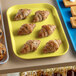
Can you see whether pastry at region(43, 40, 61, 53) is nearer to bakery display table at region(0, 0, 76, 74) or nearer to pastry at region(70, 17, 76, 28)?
bakery display table at region(0, 0, 76, 74)

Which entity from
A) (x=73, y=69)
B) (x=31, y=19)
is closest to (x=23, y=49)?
(x=31, y=19)

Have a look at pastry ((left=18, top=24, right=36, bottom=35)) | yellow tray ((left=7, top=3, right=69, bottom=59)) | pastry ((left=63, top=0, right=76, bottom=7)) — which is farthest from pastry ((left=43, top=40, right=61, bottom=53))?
pastry ((left=63, top=0, right=76, bottom=7))

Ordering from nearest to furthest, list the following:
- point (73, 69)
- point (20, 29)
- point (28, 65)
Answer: point (28, 65)
point (20, 29)
point (73, 69)

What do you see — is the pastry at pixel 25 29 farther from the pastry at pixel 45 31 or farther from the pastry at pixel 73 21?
the pastry at pixel 73 21

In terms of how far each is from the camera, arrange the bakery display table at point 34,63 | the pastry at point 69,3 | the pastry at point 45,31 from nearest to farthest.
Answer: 1. the bakery display table at point 34,63
2. the pastry at point 45,31
3. the pastry at point 69,3

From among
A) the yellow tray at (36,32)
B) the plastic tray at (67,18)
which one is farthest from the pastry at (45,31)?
the plastic tray at (67,18)

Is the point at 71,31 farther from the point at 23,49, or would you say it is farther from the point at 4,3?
the point at 4,3

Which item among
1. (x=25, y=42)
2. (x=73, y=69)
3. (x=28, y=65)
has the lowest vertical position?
(x=73, y=69)
